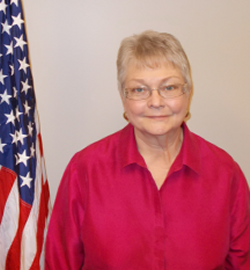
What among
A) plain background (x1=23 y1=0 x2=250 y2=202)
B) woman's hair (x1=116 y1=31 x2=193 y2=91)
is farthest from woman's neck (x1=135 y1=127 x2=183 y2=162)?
plain background (x1=23 y1=0 x2=250 y2=202)

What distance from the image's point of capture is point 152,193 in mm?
1252

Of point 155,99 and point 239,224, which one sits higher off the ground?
point 155,99

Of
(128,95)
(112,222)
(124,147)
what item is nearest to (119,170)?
(124,147)

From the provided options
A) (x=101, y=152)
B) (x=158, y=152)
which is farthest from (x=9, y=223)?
(x=158, y=152)

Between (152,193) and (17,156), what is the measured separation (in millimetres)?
636

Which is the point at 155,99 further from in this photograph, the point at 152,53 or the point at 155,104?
the point at 152,53

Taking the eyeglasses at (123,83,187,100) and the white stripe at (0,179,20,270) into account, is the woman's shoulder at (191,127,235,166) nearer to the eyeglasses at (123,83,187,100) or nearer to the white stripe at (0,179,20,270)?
the eyeglasses at (123,83,187,100)

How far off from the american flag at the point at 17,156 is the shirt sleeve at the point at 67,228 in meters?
0.13

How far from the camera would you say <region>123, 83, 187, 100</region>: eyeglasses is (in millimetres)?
1212

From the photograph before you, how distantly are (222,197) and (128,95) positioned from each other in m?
0.58

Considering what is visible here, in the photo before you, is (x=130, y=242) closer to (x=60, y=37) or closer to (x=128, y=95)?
(x=128, y=95)

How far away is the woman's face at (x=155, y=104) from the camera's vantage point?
1.19 meters

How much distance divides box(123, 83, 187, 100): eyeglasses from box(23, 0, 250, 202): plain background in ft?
1.71

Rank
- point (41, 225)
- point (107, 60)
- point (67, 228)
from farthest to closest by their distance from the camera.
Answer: point (107, 60)
point (41, 225)
point (67, 228)
